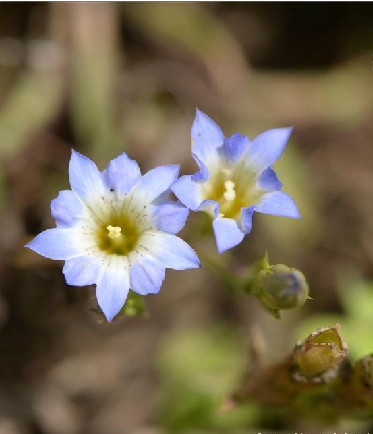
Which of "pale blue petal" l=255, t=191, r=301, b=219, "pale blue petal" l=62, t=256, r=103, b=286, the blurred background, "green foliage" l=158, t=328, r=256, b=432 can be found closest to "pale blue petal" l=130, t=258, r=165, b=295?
"pale blue petal" l=62, t=256, r=103, b=286

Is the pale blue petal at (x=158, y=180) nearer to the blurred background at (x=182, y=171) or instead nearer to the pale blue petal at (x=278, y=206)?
the pale blue petal at (x=278, y=206)

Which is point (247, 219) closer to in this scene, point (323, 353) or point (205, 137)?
point (205, 137)

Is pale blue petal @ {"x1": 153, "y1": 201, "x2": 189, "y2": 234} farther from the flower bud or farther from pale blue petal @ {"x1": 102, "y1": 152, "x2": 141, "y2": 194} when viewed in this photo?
the flower bud

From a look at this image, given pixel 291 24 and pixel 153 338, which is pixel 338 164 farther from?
pixel 153 338

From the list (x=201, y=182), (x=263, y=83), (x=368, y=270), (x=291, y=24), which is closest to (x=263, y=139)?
(x=201, y=182)

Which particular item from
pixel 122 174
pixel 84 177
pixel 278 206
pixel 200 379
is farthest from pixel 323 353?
pixel 200 379

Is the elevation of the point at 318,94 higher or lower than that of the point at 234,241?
higher
